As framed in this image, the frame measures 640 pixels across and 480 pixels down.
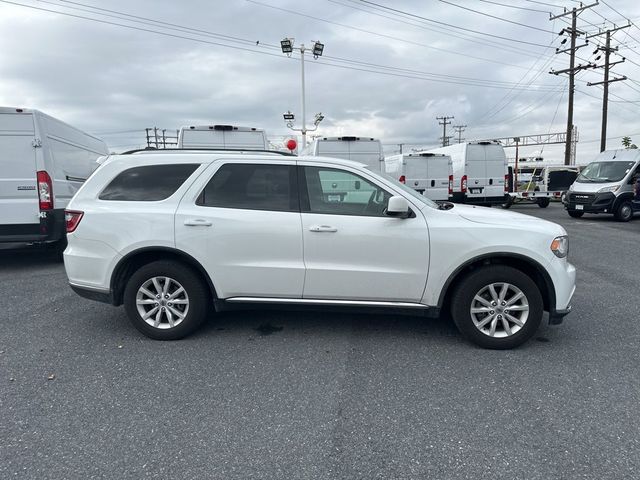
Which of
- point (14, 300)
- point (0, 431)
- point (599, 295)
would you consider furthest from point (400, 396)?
point (14, 300)

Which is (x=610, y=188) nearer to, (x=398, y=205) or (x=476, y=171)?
(x=476, y=171)

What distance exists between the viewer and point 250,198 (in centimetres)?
415

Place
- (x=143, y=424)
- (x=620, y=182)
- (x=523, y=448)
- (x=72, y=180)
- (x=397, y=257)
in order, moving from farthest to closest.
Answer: (x=620, y=182) < (x=72, y=180) < (x=397, y=257) < (x=143, y=424) < (x=523, y=448)

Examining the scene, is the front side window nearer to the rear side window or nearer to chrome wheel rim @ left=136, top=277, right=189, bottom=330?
the rear side window

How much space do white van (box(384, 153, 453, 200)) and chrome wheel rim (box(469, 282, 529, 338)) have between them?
11.9 m

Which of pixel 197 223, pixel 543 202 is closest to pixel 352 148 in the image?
pixel 197 223

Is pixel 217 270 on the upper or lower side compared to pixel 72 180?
lower

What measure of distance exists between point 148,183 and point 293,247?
1.57 m

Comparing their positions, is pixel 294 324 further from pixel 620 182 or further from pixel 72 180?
pixel 620 182

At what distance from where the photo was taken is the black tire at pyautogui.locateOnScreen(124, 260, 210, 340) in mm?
4129

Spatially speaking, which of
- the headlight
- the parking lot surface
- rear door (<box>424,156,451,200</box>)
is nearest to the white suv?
the headlight

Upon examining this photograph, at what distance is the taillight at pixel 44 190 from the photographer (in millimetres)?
6957

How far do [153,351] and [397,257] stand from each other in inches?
94.2

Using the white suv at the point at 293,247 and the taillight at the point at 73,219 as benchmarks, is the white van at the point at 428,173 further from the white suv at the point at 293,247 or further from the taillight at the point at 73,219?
the taillight at the point at 73,219
